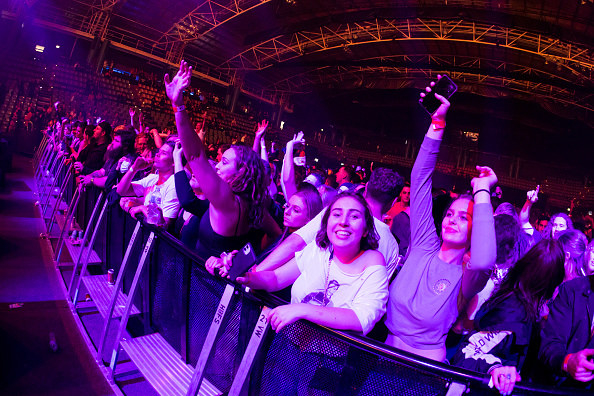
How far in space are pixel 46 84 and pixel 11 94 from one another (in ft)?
6.39

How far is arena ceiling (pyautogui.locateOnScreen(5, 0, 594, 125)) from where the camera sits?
42.7 ft

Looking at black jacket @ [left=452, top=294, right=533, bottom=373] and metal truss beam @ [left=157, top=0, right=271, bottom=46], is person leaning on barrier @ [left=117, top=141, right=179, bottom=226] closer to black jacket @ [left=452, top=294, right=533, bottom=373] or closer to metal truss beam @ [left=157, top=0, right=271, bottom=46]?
black jacket @ [left=452, top=294, right=533, bottom=373]

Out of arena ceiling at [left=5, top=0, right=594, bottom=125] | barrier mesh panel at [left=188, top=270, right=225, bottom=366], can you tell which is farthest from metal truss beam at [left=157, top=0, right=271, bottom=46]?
barrier mesh panel at [left=188, top=270, right=225, bottom=366]

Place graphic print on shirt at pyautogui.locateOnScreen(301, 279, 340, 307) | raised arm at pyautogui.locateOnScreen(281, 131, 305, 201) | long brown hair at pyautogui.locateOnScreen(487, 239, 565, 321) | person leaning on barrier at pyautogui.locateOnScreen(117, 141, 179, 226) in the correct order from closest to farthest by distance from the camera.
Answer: graphic print on shirt at pyautogui.locateOnScreen(301, 279, 340, 307)
long brown hair at pyautogui.locateOnScreen(487, 239, 565, 321)
person leaning on barrier at pyautogui.locateOnScreen(117, 141, 179, 226)
raised arm at pyautogui.locateOnScreen(281, 131, 305, 201)

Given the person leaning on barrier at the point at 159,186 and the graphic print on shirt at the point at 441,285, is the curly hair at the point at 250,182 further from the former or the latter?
the graphic print on shirt at the point at 441,285

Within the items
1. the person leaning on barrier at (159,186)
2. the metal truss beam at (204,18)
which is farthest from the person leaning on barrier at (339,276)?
the metal truss beam at (204,18)

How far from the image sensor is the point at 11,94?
13211 millimetres

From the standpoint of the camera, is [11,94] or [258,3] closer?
[11,94]

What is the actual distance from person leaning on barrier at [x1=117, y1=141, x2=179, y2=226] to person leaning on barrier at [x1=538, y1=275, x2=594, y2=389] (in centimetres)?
239

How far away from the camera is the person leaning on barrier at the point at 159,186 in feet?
9.21

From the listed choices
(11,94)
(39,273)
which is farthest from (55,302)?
(11,94)

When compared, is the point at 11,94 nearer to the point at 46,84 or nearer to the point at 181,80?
the point at 46,84

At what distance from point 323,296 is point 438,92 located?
1.10 m

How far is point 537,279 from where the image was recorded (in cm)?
167
